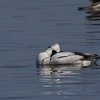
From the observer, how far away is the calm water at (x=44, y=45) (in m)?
12.6

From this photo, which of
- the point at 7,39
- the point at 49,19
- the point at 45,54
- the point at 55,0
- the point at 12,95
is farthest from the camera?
the point at 55,0

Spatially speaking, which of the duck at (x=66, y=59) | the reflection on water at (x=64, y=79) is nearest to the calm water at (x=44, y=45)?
the reflection on water at (x=64, y=79)

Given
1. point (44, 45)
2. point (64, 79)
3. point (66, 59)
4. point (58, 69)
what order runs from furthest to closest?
point (44, 45)
point (66, 59)
point (58, 69)
point (64, 79)

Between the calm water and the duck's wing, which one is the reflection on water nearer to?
the calm water

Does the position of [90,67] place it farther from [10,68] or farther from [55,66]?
[10,68]

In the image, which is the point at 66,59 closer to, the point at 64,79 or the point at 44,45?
the point at 64,79

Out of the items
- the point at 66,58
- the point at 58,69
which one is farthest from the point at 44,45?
the point at 58,69

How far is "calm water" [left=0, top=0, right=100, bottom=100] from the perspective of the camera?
1262 cm

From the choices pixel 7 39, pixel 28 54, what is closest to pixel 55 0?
pixel 7 39

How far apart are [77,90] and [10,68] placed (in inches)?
140

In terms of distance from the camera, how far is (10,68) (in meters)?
15.7

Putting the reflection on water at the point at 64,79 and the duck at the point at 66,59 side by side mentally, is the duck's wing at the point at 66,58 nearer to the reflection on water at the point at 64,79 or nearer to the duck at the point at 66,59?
the duck at the point at 66,59

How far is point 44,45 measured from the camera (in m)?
19.3

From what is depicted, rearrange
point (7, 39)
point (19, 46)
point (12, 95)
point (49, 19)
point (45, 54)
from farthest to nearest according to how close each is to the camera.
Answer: point (49, 19) < point (7, 39) < point (19, 46) < point (45, 54) < point (12, 95)
